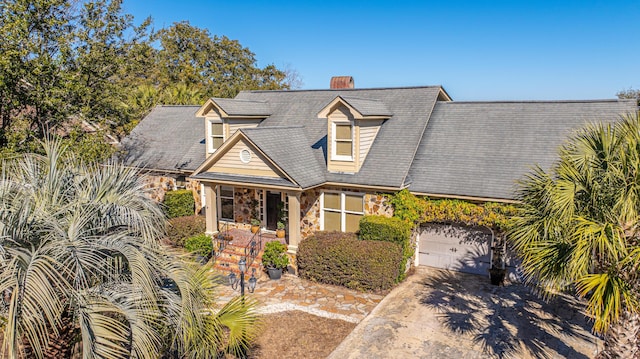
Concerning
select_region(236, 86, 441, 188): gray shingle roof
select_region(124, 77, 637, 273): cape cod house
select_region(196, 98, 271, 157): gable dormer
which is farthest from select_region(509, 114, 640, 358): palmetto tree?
select_region(196, 98, 271, 157): gable dormer

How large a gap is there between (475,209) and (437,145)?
342 cm

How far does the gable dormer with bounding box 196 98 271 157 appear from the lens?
61.8ft

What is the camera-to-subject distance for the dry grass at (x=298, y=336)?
10266mm

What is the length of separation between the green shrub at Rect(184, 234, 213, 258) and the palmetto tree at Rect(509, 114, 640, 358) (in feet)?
38.2

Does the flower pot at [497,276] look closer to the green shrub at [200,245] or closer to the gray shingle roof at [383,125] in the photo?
the gray shingle roof at [383,125]

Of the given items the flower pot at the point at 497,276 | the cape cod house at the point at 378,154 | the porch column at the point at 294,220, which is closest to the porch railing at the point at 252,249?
the cape cod house at the point at 378,154

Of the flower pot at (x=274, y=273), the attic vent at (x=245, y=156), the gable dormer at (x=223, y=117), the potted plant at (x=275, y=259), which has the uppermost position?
the gable dormer at (x=223, y=117)

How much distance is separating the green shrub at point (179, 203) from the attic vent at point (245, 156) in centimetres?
521

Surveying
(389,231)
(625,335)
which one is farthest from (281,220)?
(625,335)

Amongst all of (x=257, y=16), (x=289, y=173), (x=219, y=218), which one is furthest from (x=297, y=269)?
(x=257, y=16)

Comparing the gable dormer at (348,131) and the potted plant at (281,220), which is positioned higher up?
the gable dormer at (348,131)

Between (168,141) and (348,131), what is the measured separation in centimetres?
1103

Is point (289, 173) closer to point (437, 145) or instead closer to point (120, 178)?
point (437, 145)

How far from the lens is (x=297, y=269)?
15656mm
